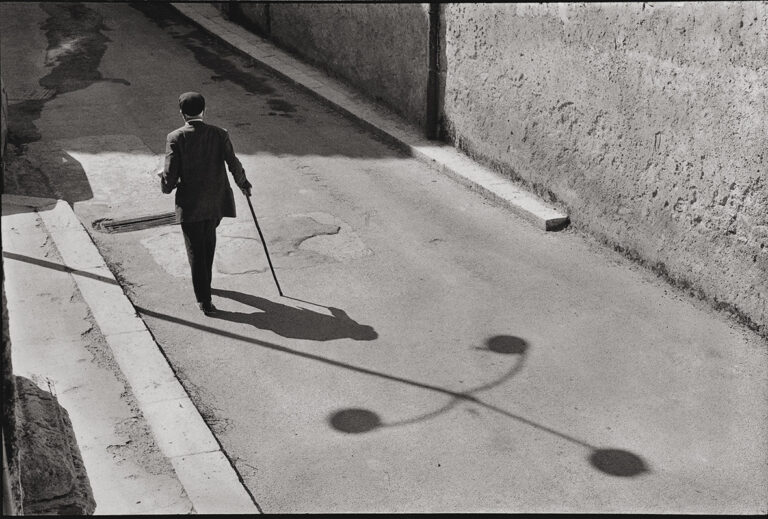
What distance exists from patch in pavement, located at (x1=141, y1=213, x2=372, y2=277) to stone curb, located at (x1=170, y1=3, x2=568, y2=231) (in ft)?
6.08

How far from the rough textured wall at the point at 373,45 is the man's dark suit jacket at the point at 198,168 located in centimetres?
494

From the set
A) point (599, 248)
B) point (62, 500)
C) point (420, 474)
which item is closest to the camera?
point (62, 500)

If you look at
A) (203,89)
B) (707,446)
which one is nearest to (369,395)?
(707,446)

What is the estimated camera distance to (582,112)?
9336 mm

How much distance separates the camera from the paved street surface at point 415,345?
19.5 feet

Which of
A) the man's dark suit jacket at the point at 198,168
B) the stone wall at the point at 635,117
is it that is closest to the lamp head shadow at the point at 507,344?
the stone wall at the point at 635,117

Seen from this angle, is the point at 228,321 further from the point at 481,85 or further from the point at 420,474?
the point at 481,85

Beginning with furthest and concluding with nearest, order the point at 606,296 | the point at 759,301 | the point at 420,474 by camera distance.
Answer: the point at 606,296 < the point at 759,301 < the point at 420,474

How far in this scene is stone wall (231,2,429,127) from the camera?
12.3m

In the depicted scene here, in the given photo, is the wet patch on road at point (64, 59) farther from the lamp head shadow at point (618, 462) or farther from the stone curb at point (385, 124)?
the lamp head shadow at point (618, 462)

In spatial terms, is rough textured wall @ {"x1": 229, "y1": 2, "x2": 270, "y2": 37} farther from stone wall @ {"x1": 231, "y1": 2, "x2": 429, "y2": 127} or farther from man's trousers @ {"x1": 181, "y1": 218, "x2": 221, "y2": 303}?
man's trousers @ {"x1": 181, "y1": 218, "x2": 221, "y2": 303}

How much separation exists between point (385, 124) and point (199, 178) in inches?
213

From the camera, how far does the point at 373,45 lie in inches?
524

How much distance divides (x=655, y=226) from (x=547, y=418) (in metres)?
2.87
